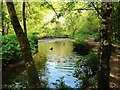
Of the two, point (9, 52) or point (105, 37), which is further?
point (9, 52)

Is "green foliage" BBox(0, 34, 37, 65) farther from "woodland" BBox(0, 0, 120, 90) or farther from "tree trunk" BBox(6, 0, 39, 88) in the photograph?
"tree trunk" BBox(6, 0, 39, 88)

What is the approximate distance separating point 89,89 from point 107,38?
2.22m

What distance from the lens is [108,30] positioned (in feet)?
24.1

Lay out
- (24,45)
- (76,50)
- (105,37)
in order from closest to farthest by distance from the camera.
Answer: (24,45)
(105,37)
(76,50)

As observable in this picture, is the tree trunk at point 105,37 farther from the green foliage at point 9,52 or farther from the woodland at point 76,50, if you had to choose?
the green foliage at point 9,52

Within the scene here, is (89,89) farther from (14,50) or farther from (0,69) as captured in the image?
(14,50)

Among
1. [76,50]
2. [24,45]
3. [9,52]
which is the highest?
[24,45]

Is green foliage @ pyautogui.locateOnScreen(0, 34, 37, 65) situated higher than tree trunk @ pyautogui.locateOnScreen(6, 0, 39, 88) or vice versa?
tree trunk @ pyautogui.locateOnScreen(6, 0, 39, 88)

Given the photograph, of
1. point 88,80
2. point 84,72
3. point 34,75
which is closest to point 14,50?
point 84,72

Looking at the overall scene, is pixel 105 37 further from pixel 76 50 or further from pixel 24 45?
pixel 76 50

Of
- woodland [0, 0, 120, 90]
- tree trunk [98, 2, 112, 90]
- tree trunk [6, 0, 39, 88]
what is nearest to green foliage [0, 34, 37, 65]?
woodland [0, 0, 120, 90]

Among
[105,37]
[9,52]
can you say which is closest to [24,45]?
[105,37]

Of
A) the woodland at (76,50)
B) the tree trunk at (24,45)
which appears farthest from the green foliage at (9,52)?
the tree trunk at (24,45)

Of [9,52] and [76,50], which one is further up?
[9,52]
